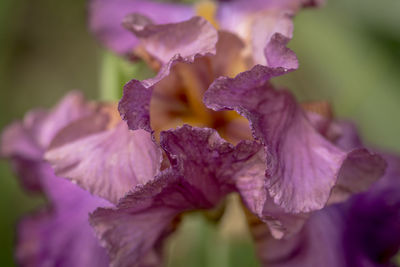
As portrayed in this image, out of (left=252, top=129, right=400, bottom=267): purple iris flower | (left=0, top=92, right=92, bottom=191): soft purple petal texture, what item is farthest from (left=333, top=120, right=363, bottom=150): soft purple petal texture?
(left=0, top=92, right=92, bottom=191): soft purple petal texture

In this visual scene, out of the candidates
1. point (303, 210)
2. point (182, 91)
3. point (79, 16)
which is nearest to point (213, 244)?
point (182, 91)

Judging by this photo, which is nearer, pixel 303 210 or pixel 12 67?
pixel 303 210

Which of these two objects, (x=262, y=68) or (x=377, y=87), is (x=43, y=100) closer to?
(x=377, y=87)

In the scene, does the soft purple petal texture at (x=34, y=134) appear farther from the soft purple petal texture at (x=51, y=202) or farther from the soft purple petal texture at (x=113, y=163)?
the soft purple petal texture at (x=113, y=163)

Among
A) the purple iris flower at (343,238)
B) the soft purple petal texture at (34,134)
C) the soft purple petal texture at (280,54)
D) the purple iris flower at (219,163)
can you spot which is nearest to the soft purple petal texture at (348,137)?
the purple iris flower at (343,238)

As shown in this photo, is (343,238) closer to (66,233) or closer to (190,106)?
(190,106)

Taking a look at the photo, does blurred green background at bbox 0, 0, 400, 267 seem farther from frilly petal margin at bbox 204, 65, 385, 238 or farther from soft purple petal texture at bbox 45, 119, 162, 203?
frilly petal margin at bbox 204, 65, 385, 238

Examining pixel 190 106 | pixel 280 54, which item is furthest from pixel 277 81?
pixel 280 54
